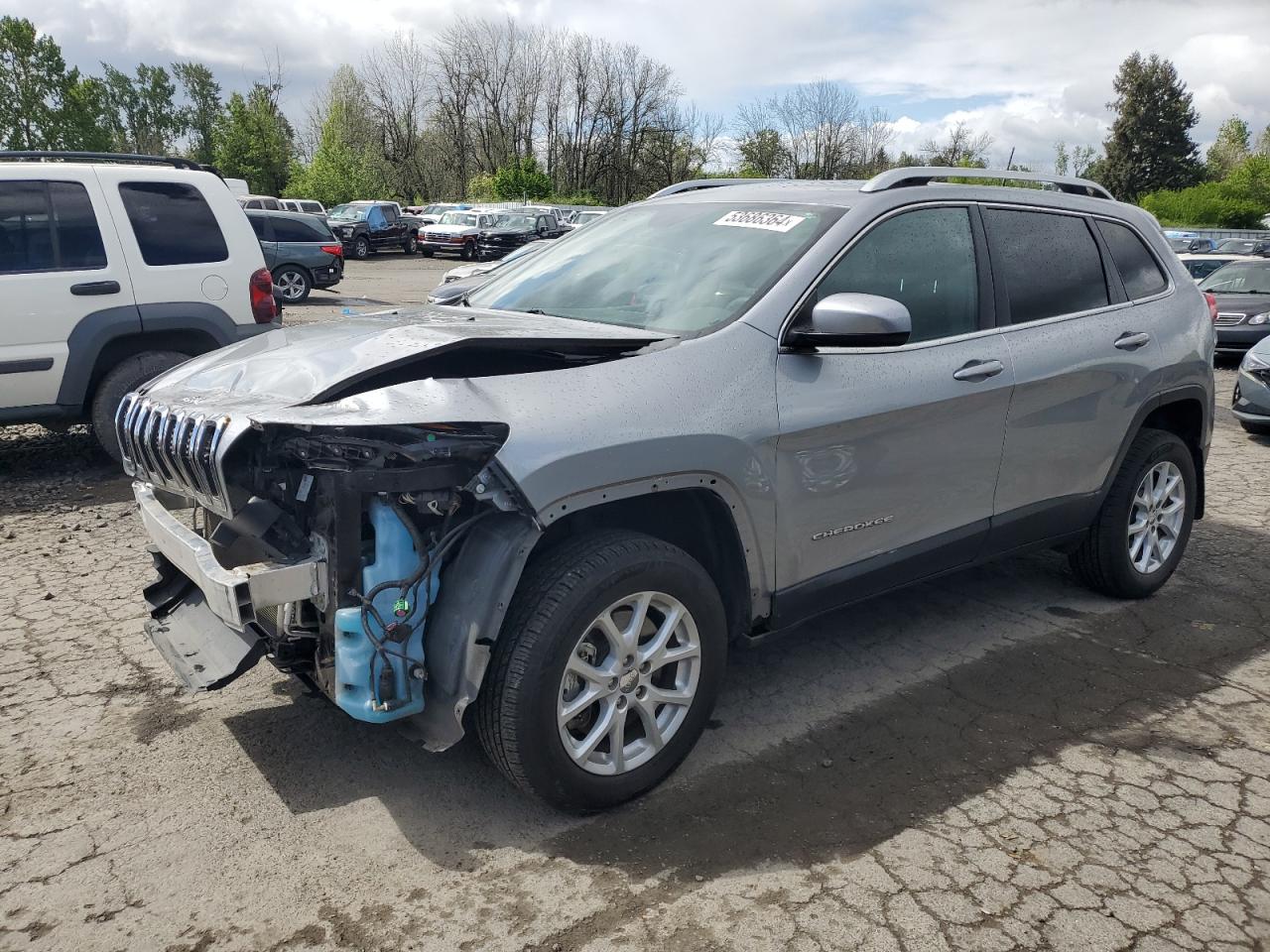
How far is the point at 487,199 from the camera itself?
58.1m

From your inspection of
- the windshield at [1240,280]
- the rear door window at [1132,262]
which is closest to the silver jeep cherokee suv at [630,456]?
the rear door window at [1132,262]

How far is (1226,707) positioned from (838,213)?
8.12 feet

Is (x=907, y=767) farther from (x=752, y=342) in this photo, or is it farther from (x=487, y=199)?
(x=487, y=199)

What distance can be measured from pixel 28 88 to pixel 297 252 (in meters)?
52.8

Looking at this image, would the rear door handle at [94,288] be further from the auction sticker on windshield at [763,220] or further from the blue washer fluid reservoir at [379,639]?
the blue washer fluid reservoir at [379,639]

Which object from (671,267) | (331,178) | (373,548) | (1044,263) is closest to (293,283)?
(671,267)

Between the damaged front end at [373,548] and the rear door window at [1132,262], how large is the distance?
345 cm

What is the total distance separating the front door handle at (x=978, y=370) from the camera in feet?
12.6

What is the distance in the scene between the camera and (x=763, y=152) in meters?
57.6

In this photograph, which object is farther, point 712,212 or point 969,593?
point 969,593

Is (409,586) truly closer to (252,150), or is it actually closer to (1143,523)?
(1143,523)

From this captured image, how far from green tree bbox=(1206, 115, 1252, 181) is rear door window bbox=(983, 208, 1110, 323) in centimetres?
7957

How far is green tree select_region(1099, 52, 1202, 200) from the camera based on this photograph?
59.7m

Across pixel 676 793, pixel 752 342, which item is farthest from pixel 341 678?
Answer: pixel 752 342
